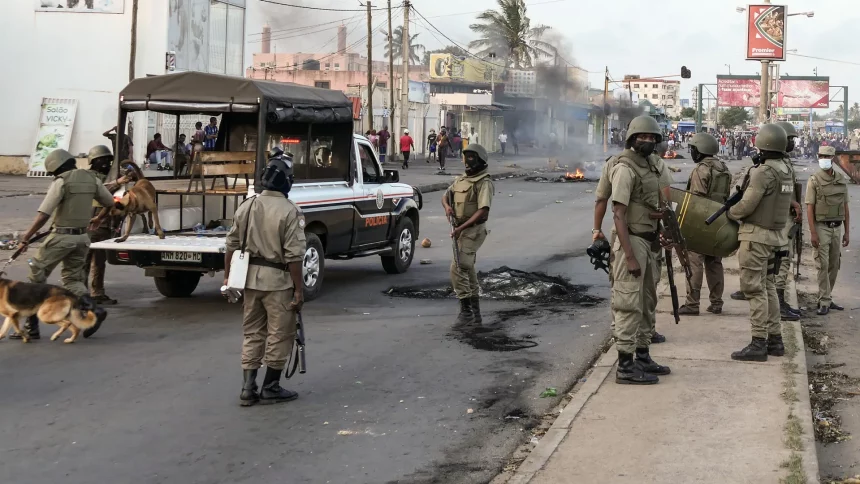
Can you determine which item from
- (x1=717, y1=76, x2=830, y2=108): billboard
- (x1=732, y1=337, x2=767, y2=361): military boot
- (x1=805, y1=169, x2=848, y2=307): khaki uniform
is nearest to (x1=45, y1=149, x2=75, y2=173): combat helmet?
(x1=732, y1=337, x2=767, y2=361): military boot

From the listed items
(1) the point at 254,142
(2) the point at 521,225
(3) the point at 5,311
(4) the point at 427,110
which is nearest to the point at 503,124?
(4) the point at 427,110

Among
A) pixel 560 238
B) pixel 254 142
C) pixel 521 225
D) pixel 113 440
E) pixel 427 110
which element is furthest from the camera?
pixel 427 110

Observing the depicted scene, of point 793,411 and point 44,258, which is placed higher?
point 44,258

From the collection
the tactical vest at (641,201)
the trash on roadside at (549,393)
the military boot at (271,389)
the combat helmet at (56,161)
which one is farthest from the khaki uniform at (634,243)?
the combat helmet at (56,161)

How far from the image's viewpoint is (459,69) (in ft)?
255

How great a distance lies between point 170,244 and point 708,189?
527cm

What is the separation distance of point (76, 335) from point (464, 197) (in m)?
3.65

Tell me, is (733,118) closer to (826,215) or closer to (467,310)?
(826,215)

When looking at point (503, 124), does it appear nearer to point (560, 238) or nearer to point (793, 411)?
point (560, 238)

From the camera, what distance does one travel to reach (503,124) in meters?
73.7

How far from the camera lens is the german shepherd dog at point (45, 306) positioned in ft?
28.1

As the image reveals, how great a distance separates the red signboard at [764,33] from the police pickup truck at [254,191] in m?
50.5

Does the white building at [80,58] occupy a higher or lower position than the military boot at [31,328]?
higher

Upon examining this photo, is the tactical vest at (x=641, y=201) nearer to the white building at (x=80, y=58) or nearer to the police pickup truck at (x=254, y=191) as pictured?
the police pickup truck at (x=254, y=191)
